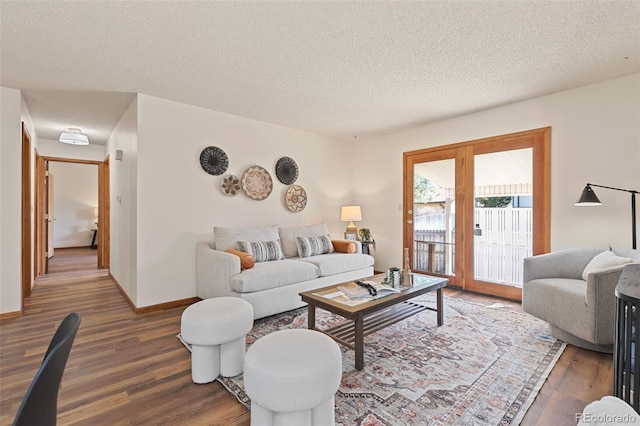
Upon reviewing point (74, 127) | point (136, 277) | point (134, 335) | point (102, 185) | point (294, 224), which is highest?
point (74, 127)

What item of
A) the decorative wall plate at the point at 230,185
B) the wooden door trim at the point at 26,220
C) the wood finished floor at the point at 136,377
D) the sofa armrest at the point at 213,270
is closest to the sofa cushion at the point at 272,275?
the sofa armrest at the point at 213,270

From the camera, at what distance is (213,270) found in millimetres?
3193

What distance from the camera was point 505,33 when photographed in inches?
85.0

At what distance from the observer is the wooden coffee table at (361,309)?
6.83 feet

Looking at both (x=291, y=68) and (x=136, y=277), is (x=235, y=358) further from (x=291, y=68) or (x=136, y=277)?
(x=291, y=68)

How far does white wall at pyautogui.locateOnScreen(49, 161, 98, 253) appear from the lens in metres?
7.97

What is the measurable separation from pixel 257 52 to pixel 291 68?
1.25 ft

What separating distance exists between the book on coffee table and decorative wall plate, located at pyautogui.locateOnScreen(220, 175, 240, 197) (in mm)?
2136

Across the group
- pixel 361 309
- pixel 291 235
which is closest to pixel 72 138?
pixel 291 235

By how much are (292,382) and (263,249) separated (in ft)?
7.75

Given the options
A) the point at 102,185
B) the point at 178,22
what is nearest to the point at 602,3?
the point at 178,22

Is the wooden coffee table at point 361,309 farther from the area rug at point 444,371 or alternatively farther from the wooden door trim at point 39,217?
the wooden door trim at point 39,217

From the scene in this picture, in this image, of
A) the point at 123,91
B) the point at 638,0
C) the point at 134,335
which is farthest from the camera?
the point at 123,91

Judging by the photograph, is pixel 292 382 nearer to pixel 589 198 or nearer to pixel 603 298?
pixel 603 298
